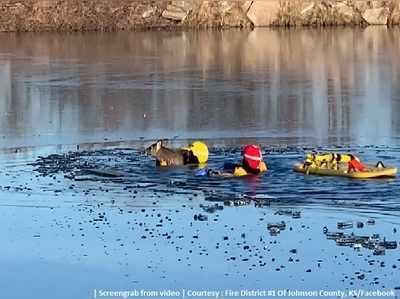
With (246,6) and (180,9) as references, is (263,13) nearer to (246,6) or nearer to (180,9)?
(246,6)

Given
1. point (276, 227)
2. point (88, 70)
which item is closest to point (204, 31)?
point (88, 70)

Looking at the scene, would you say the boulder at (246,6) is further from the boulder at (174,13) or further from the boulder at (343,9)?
the boulder at (343,9)

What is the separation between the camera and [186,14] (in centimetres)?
5972

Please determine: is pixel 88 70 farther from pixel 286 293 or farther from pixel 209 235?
pixel 286 293

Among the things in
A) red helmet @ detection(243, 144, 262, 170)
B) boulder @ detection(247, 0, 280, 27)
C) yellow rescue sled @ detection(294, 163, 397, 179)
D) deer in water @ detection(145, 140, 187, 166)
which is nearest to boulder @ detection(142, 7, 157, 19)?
boulder @ detection(247, 0, 280, 27)

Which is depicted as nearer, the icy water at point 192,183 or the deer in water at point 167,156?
the icy water at point 192,183

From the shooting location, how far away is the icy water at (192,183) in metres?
13.4

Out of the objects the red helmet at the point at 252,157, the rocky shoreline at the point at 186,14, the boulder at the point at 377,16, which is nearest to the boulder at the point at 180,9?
the rocky shoreline at the point at 186,14

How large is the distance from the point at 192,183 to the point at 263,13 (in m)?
41.4

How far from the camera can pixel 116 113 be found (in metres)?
27.8

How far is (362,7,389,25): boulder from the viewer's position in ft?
193

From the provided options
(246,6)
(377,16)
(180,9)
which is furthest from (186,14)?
(377,16)

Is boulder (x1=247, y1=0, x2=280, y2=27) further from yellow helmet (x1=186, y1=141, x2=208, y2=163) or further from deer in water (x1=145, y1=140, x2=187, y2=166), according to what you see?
deer in water (x1=145, y1=140, x2=187, y2=166)

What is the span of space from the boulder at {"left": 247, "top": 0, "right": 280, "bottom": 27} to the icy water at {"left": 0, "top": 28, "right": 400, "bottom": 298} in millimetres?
18680
